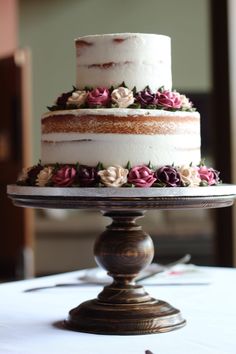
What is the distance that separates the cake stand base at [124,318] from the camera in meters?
1.46

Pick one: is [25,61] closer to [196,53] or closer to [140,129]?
[140,129]

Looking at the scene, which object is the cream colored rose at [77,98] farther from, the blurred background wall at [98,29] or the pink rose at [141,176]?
the blurred background wall at [98,29]

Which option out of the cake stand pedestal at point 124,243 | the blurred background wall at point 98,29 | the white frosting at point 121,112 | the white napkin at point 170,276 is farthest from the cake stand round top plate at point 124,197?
the blurred background wall at point 98,29

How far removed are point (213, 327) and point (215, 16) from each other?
2.87 metres

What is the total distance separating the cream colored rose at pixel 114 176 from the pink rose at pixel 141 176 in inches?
0.5

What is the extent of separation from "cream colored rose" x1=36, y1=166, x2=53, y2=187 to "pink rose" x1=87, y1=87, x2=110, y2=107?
0.14m

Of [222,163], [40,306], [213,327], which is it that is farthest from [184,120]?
[222,163]

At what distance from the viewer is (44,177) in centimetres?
147

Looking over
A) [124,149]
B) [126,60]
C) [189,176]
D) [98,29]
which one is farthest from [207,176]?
[98,29]

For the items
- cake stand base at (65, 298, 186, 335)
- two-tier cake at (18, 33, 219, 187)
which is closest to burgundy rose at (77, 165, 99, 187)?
two-tier cake at (18, 33, 219, 187)

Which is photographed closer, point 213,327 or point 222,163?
point 213,327

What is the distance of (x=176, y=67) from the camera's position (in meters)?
9.33

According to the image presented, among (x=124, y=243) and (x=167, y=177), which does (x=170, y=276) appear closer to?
(x=124, y=243)

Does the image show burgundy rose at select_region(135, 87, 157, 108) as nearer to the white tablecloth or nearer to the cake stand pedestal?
the cake stand pedestal
